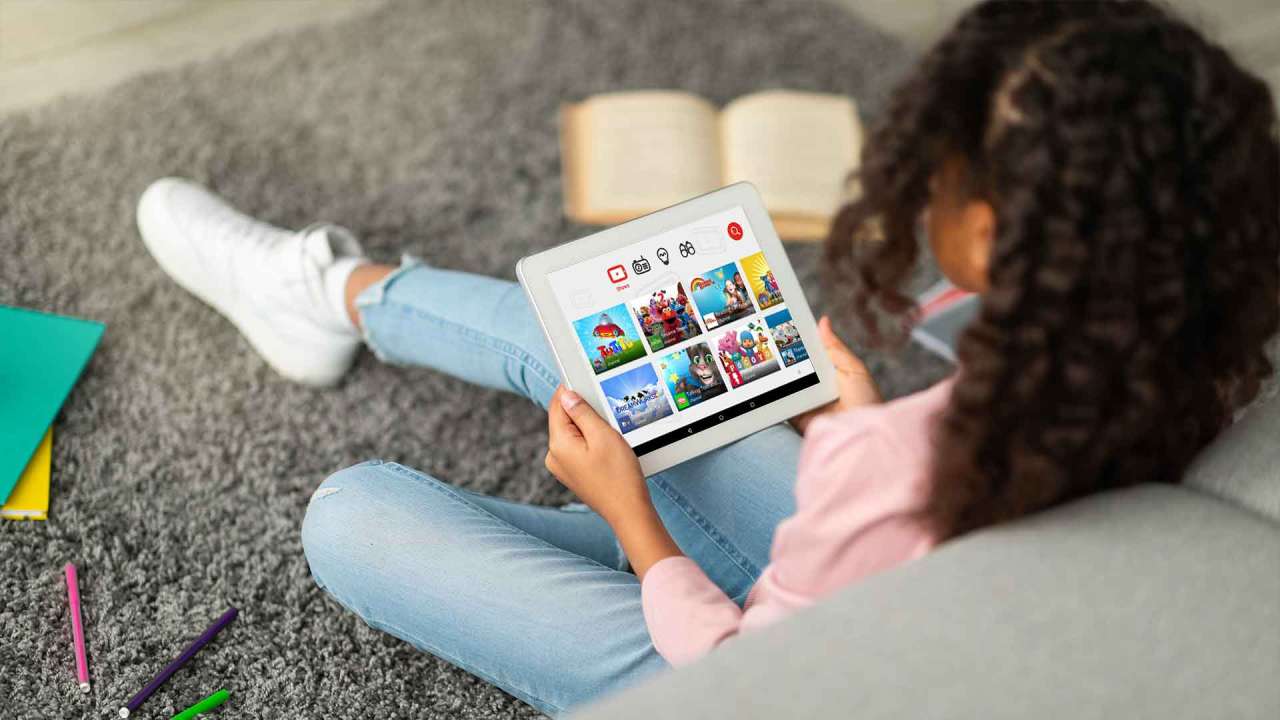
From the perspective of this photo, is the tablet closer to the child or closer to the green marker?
Result: the child

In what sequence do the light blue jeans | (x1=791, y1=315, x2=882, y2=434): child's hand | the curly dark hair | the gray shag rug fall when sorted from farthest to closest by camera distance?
the gray shag rug
(x1=791, y1=315, x2=882, y2=434): child's hand
the light blue jeans
the curly dark hair

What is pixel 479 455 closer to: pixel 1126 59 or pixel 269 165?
pixel 269 165

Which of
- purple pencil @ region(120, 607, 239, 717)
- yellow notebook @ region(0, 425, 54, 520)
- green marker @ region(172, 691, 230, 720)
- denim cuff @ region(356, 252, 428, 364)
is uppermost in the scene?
denim cuff @ region(356, 252, 428, 364)

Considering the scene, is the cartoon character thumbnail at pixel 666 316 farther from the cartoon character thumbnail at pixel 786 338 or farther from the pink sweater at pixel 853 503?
the pink sweater at pixel 853 503

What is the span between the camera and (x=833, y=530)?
625mm

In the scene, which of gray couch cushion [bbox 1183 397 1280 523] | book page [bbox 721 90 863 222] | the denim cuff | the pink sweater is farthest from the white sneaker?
gray couch cushion [bbox 1183 397 1280 523]

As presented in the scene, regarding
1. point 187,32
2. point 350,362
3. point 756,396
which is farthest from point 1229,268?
point 187,32

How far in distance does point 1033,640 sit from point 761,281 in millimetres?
433

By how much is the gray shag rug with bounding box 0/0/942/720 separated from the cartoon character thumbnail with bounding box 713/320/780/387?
0.40 m

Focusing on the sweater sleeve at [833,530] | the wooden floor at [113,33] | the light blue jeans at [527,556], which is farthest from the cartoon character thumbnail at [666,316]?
the wooden floor at [113,33]

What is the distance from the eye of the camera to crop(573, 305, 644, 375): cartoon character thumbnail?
2.86 ft

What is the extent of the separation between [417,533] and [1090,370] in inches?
22.1

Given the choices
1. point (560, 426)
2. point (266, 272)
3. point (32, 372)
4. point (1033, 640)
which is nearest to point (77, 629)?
point (32, 372)

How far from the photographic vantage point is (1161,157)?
0.54 m
